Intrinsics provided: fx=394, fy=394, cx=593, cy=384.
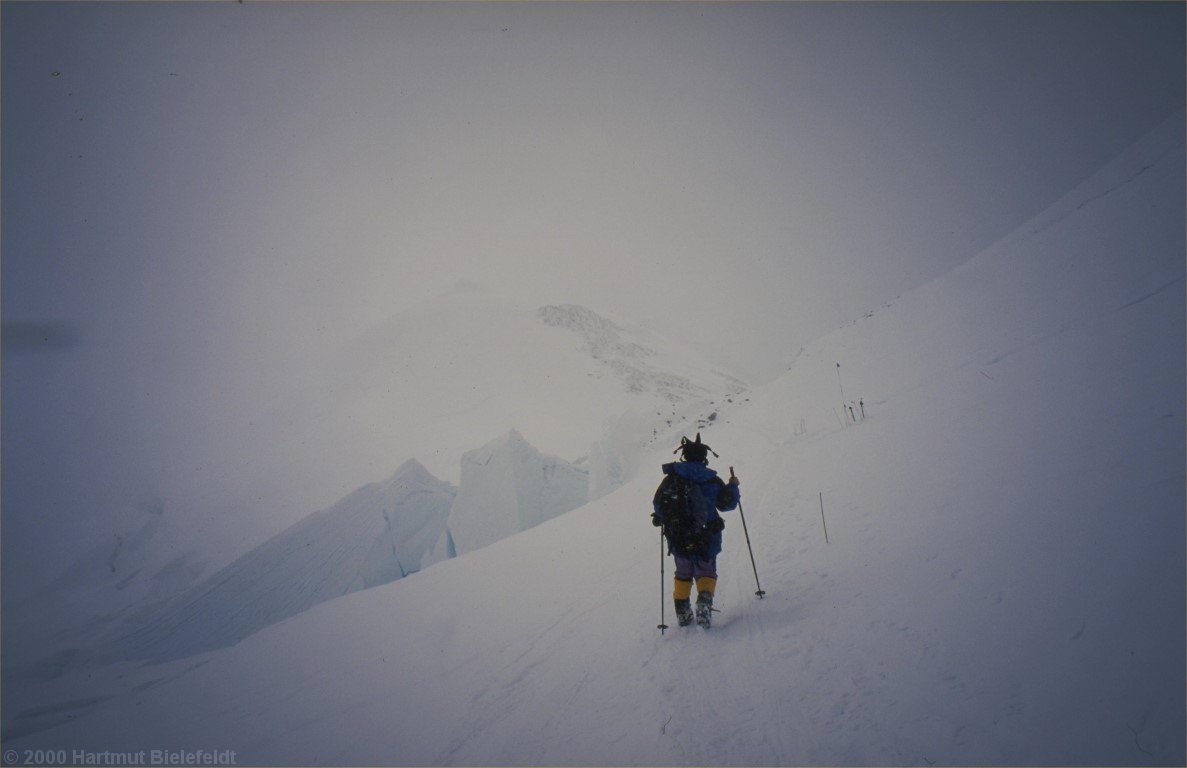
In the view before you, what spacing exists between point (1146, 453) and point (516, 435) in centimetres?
1709

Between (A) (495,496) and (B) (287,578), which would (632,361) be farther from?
(B) (287,578)

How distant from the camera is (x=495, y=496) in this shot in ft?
56.5

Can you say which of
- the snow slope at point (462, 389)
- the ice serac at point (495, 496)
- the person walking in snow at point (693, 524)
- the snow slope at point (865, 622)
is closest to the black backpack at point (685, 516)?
the person walking in snow at point (693, 524)

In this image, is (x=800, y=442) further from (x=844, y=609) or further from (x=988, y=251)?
(x=988, y=251)

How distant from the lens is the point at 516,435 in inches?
722

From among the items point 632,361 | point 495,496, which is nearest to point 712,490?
point 495,496

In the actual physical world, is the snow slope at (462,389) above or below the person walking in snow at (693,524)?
above

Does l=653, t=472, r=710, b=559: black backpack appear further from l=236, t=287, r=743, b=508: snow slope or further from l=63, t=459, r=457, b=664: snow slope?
l=236, t=287, r=743, b=508: snow slope

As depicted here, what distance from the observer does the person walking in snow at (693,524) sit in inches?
185

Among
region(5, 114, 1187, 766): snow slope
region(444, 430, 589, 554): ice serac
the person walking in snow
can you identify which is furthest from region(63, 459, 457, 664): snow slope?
the person walking in snow

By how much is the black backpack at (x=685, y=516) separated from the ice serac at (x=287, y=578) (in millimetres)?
14258

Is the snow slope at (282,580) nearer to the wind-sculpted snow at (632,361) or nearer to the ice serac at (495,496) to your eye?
the ice serac at (495,496)

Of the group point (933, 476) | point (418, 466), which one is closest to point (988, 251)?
point (933, 476)

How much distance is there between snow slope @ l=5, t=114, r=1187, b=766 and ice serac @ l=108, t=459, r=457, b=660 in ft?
4.48
